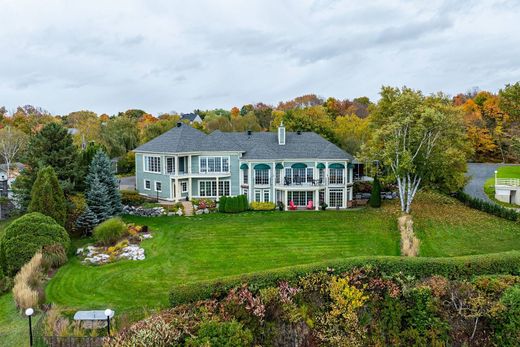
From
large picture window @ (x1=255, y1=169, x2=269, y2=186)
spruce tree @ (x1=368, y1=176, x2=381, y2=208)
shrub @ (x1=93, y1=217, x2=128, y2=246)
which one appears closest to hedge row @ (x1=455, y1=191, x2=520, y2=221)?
spruce tree @ (x1=368, y1=176, x2=381, y2=208)

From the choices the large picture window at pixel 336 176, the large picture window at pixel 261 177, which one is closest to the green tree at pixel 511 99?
the large picture window at pixel 336 176

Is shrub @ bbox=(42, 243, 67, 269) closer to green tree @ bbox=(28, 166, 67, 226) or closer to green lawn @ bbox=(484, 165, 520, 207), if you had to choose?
green tree @ bbox=(28, 166, 67, 226)

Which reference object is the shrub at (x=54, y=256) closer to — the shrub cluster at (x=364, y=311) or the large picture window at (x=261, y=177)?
the shrub cluster at (x=364, y=311)

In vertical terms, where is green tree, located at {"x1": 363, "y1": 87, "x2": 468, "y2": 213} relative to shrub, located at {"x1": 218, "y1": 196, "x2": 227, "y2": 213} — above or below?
above

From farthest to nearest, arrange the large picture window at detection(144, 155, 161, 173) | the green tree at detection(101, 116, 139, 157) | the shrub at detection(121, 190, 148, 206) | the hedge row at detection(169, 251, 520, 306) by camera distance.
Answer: the green tree at detection(101, 116, 139, 157) < the large picture window at detection(144, 155, 161, 173) < the shrub at detection(121, 190, 148, 206) < the hedge row at detection(169, 251, 520, 306)

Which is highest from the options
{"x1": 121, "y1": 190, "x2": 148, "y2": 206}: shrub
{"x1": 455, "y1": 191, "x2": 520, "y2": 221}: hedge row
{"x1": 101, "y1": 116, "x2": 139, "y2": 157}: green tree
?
{"x1": 101, "y1": 116, "x2": 139, "y2": 157}: green tree

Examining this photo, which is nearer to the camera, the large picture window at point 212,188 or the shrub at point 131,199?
the shrub at point 131,199

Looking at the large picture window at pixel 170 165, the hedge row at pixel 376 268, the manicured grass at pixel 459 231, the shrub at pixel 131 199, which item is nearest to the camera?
the hedge row at pixel 376 268
